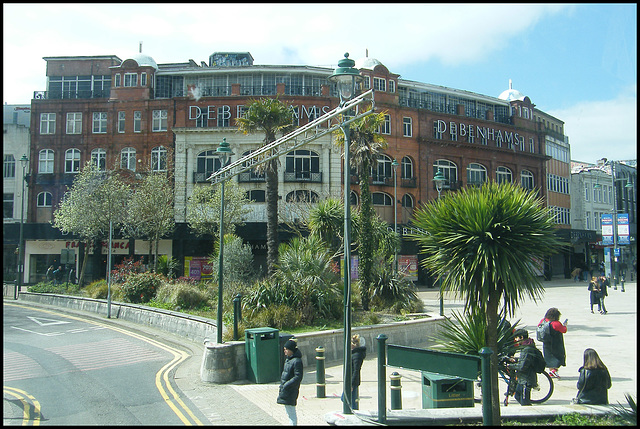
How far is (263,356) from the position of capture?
11570 millimetres

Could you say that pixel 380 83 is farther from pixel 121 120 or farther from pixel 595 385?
pixel 595 385

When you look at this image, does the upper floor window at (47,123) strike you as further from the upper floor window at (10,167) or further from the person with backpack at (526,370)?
the person with backpack at (526,370)

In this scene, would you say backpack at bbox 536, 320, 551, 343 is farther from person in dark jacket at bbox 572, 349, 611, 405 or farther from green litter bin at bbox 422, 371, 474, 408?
green litter bin at bbox 422, 371, 474, 408

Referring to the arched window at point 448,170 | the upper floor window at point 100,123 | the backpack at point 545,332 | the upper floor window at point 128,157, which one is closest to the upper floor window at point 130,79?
the upper floor window at point 100,123

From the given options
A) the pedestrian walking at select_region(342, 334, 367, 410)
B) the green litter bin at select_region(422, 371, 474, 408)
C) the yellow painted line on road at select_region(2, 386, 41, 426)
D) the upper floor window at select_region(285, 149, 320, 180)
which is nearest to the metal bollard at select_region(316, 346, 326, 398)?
the pedestrian walking at select_region(342, 334, 367, 410)

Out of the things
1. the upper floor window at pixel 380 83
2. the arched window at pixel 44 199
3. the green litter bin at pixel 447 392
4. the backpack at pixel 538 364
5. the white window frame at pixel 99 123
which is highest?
the upper floor window at pixel 380 83

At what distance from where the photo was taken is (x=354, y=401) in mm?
9211

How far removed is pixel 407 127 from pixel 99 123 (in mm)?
26687

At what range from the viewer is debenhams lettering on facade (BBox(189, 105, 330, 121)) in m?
40.1

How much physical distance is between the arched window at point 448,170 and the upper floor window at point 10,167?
124 ft

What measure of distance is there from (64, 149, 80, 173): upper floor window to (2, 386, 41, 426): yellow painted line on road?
34.7m

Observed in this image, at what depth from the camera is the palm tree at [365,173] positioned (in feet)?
62.8

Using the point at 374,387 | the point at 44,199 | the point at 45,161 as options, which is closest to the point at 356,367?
the point at 374,387

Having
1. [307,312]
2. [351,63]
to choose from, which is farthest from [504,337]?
[307,312]
